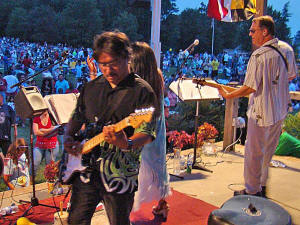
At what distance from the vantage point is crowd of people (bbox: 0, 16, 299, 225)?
2.03m

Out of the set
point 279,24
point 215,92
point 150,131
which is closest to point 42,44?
point 215,92

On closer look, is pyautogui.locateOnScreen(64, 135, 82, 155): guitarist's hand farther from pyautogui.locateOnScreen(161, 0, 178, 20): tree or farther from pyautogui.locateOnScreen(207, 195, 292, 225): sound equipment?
pyautogui.locateOnScreen(161, 0, 178, 20): tree

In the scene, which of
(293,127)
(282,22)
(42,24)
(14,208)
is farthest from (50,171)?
(282,22)

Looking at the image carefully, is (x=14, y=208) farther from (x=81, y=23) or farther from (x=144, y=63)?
(x=81, y=23)

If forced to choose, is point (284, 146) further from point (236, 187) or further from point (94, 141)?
point (94, 141)

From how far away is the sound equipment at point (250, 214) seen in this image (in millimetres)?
2271

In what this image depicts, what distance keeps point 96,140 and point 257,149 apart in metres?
2.40

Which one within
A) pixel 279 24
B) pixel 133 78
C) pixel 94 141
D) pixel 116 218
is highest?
pixel 279 24

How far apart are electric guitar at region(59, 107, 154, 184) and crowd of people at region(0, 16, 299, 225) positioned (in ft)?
0.13

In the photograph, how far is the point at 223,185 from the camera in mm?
4688

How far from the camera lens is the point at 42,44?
15125 mm

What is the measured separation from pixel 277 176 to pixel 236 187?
2.87 ft

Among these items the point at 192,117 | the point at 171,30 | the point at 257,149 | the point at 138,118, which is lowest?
the point at 192,117

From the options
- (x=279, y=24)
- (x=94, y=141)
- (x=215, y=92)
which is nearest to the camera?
(x=94, y=141)
